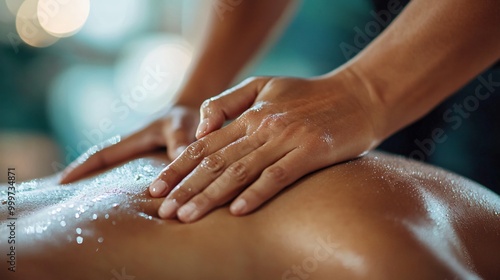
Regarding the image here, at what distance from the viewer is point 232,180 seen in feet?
2.43

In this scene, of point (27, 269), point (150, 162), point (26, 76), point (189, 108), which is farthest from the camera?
point (26, 76)

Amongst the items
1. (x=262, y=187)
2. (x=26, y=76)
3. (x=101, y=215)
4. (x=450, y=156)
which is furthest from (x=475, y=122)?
(x=26, y=76)

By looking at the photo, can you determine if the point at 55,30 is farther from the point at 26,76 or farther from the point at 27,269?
the point at 27,269

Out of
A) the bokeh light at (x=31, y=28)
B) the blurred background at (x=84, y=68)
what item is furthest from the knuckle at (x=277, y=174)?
the bokeh light at (x=31, y=28)

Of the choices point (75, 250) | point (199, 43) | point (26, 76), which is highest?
point (26, 76)

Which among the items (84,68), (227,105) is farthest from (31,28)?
(227,105)

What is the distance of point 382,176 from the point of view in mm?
738

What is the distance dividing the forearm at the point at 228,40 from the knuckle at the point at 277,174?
56 centimetres

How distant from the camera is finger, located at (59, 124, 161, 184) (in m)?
1.00

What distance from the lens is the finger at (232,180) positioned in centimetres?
71

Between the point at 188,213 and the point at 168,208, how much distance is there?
27 millimetres

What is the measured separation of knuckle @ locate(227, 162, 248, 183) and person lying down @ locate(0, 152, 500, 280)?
40mm

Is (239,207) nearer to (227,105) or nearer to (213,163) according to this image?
(213,163)

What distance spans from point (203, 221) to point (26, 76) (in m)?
2.64
